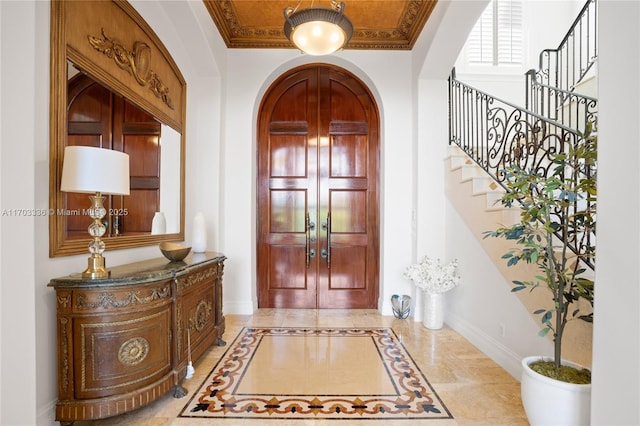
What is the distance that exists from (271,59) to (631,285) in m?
4.02

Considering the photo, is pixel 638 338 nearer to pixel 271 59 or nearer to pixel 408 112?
pixel 408 112

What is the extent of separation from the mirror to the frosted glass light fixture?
0.19m

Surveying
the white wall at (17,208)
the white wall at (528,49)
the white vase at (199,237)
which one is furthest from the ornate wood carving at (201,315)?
the white wall at (528,49)

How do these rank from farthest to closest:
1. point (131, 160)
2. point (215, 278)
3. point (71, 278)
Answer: point (215, 278), point (131, 160), point (71, 278)

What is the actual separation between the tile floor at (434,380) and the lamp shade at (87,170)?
142cm

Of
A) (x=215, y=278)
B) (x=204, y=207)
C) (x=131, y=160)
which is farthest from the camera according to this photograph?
(x=204, y=207)

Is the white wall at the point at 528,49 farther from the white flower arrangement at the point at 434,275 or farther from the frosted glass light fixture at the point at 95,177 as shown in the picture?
the frosted glass light fixture at the point at 95,177

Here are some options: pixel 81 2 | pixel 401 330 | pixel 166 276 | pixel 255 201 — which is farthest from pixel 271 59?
pixel 401 330

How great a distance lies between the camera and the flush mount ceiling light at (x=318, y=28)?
2512mm

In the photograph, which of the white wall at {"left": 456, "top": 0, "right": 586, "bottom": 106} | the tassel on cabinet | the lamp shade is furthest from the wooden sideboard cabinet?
the white wall at {"left": 456, "top": 0, "right": 586, "bottom": 106}

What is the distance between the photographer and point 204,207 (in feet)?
12.5

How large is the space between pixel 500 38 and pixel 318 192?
420 centimetres

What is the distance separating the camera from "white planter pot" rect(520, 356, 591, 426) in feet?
4.91

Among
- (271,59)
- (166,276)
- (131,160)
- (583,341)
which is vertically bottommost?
(583,341)
